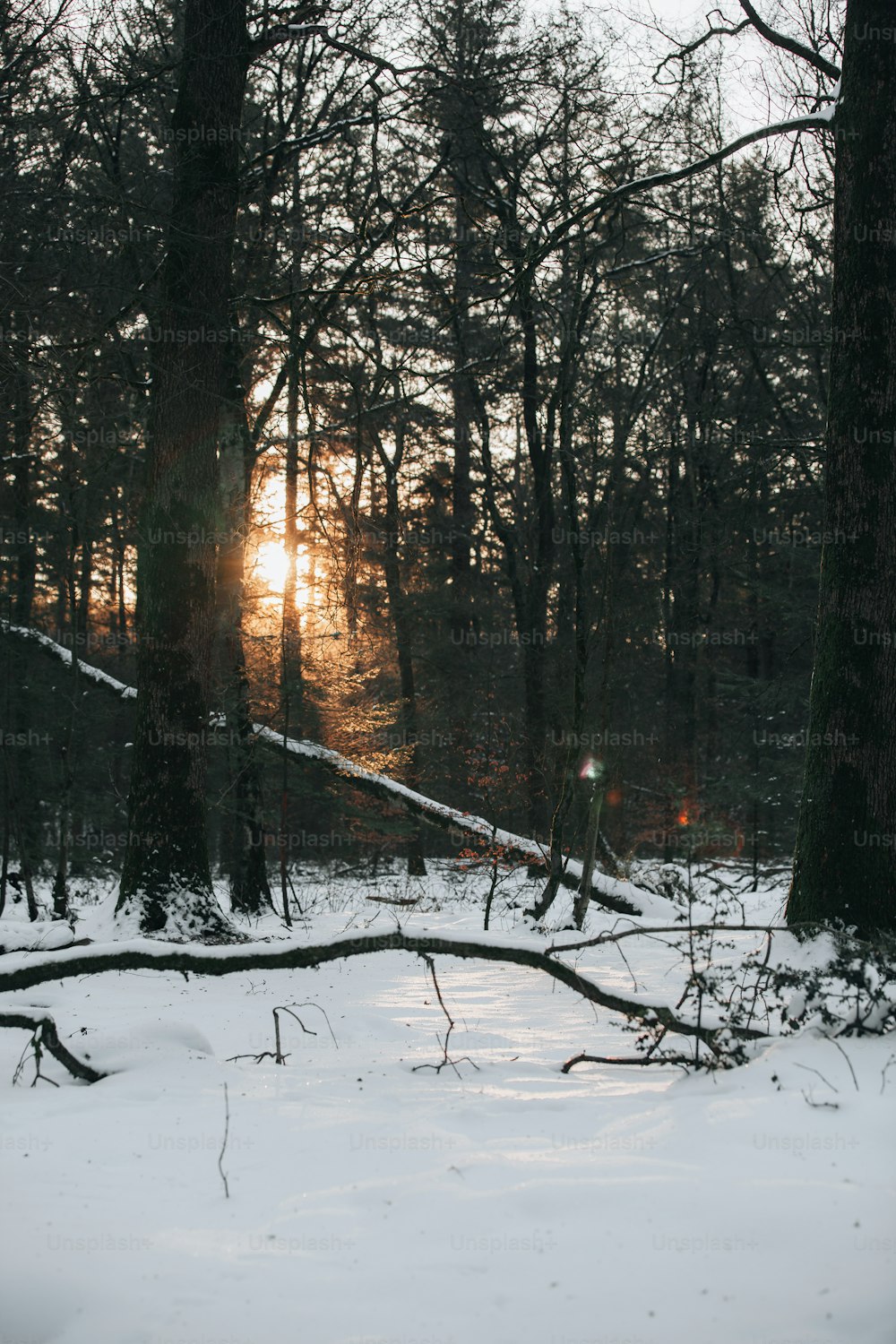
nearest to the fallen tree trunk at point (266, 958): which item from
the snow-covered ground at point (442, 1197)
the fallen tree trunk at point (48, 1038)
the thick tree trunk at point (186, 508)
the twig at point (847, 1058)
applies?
the snow-covered ground at point (442, 1197)

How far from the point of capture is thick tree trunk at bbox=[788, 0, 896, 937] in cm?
568

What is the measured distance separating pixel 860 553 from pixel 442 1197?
4.46 m

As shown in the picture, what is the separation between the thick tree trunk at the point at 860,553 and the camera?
568cm

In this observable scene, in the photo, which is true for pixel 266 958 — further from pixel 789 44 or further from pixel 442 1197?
pixel 789 44

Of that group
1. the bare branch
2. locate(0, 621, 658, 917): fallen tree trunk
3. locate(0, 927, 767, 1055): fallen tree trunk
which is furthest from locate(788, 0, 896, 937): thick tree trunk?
locate(0, 621, 658, 917): fallen tree trunk

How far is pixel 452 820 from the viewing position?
1248cm

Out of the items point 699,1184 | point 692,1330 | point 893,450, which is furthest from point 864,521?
point 692,1330

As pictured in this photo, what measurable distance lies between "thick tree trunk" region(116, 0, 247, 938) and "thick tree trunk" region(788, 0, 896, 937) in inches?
190

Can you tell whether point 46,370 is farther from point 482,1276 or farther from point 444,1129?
point 482,1276

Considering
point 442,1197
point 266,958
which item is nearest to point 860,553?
point 266,958

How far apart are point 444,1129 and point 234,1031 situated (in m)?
2.11

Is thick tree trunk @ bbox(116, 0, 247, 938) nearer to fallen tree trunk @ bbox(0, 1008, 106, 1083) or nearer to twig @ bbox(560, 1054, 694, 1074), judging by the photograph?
fallen tree trunk @ bbox(0, 1008, 106, 1083)

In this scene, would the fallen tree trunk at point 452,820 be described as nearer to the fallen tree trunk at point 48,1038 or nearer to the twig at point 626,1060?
the twig at point 626,1060

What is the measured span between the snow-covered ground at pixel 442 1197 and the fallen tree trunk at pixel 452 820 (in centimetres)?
697
